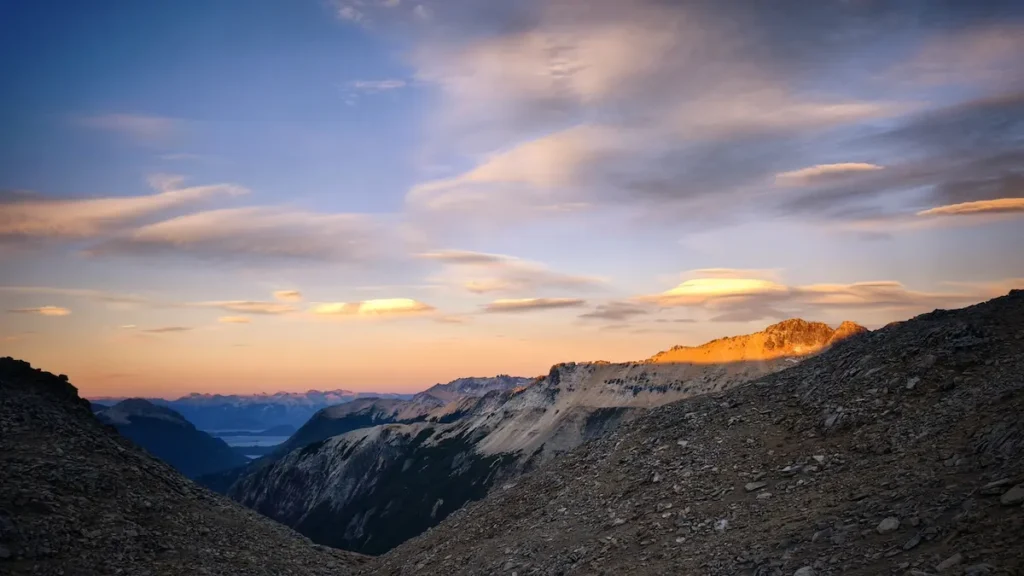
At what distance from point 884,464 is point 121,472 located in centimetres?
3746

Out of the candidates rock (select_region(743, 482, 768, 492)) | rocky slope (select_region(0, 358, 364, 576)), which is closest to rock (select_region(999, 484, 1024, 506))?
rock (select_region(743, 482, 768, 492))

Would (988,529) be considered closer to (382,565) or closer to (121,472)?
(382,565)

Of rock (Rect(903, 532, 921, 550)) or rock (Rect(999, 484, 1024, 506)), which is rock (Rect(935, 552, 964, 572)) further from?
rock (Rect(999, 484, 1024, 506))

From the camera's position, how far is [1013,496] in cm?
1448

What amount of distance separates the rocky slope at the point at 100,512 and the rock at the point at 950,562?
2933 centimetres

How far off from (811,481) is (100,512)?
31934mm

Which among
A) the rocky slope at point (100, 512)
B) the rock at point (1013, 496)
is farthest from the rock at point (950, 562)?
the rocky slope at point (100, 512)

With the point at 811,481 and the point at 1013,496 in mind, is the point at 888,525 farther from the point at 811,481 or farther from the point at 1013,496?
the point at 811,481

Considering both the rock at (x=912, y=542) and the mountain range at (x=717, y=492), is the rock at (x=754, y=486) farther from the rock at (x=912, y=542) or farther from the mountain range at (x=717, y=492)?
the rock at (x=912, y=542)

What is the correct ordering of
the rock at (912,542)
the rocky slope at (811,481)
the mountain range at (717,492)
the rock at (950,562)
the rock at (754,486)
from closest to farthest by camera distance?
the rock at (950,562) < the rock at (912,542) < the rocky slope at (811,481) < the mountain range at (717,492) < the rock at (754,486)

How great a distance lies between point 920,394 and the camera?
75.9 ft

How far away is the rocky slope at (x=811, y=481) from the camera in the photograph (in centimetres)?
1548

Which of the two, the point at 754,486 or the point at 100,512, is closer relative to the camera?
the point at 754,486

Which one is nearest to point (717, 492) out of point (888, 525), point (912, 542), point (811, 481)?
point (811, 481)
